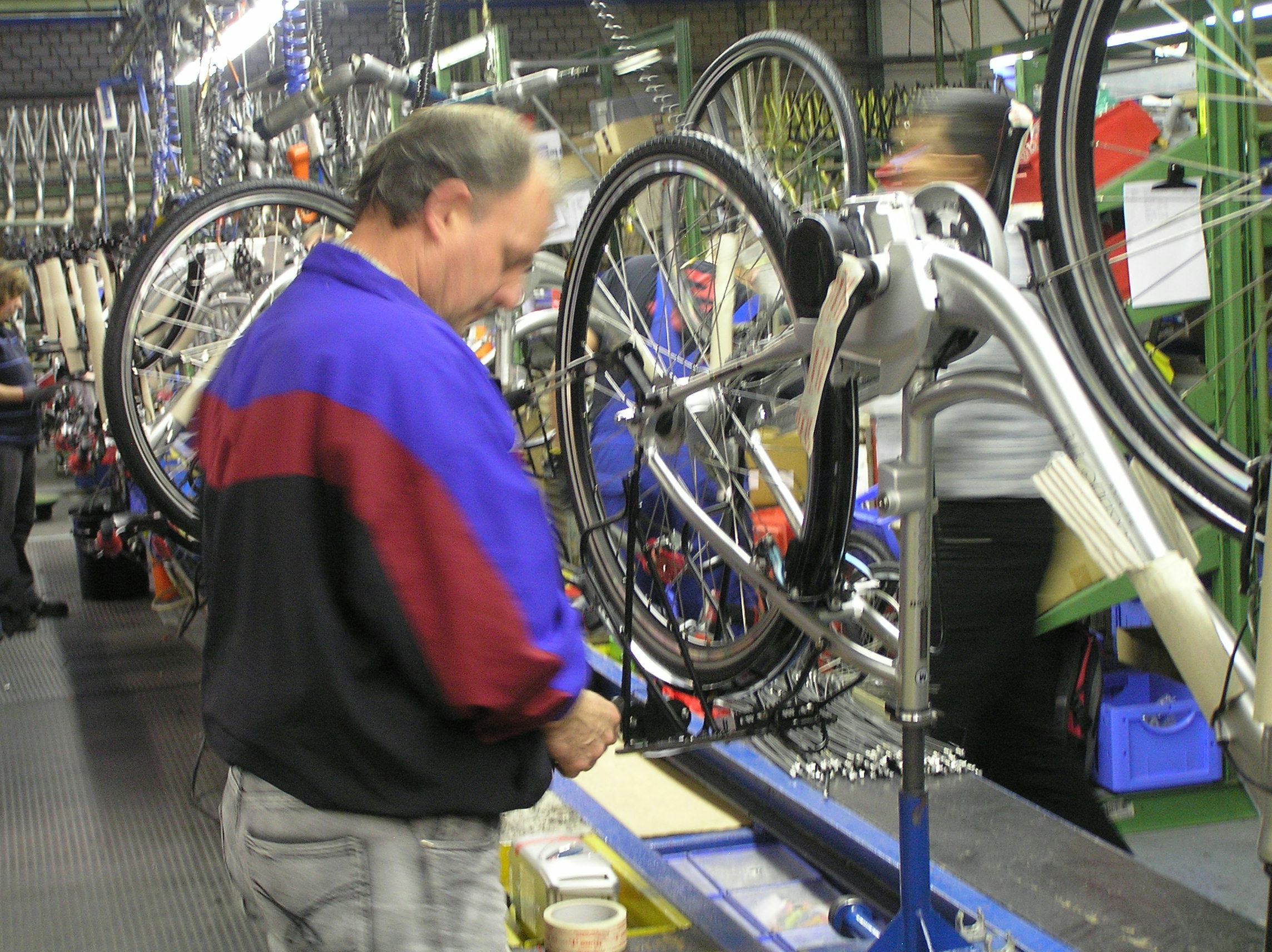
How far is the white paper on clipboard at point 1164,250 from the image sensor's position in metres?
2.32

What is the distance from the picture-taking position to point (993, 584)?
2270 mm

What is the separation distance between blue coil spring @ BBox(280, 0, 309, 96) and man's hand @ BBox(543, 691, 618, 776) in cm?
312

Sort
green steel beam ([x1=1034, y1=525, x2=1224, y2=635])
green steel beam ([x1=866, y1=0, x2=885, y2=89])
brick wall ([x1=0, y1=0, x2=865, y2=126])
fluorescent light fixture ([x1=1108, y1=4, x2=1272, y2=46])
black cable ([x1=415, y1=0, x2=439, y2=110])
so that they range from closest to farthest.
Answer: fluorescent light fixture ([x1=1108, y1=4, x2=1272, y2=46]) → green steel beam ([x1=1034, y1=525, x2=1224, y2=635]) → black cable ([x1=415, y1=0, x2=439, y2=110]) → brick wall ([x1=0, y1=0, x2=865, y2=126]) → green steel beam ([x1=866, y1=0, x2=885, y2=89])

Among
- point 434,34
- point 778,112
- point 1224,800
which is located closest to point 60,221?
point 434,34

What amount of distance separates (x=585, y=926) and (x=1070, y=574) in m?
1.48

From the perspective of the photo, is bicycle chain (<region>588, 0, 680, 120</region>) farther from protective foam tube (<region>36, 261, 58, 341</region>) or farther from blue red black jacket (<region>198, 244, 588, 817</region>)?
protective foam tube (<region>36, 261, 58, 341</region>)

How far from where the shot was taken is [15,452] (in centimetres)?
536

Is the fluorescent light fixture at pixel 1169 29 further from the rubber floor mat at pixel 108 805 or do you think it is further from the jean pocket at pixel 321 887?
the rubber floor mat at pixel 108 805

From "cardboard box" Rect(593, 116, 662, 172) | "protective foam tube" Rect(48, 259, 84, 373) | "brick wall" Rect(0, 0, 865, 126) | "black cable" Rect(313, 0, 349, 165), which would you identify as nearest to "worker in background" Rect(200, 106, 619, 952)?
"black cable" Rect(313, 0, 349, 165)

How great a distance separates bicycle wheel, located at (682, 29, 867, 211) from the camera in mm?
2393

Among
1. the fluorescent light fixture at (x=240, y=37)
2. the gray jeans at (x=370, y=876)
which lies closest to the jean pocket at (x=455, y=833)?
the gray jeans at (x=370, y=876)

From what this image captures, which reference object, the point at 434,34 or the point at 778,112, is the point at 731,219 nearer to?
the point at 778,112

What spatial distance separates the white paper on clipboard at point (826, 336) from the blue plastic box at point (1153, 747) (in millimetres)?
2012

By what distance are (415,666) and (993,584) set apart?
1.48 metres
